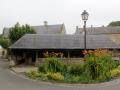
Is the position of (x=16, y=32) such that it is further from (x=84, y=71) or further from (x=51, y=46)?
(x=84, y=71)

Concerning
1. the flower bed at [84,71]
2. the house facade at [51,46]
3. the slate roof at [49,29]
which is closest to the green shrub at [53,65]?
the flower bed at [84,71]

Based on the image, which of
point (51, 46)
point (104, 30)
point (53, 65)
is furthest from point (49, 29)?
point (53, 65)

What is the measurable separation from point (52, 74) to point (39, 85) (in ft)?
8.56

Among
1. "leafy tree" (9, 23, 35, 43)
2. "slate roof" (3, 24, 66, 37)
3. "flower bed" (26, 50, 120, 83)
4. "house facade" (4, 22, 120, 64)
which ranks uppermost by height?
"slate roof" (3, 24, 66, 37)

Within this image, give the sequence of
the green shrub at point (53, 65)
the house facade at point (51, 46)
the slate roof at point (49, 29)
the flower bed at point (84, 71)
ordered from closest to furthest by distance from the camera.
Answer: the flower bed at point (84, 71) → the green shrub at point (53, 65) → the house facade at point (51, 46) → the slate roof at point (49, 29)

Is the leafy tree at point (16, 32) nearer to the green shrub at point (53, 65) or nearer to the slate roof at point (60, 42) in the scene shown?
the slate roof at point (60, 42)

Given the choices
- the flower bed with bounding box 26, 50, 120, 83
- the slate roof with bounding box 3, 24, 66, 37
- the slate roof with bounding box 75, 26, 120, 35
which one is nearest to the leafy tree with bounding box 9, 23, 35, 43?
the slate roof with bounding box 3, 24, 66, 37

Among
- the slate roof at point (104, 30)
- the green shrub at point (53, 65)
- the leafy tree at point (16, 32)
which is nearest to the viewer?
the green shrub at point (53, 65)

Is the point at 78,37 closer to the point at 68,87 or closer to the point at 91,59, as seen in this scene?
the point at 91,59

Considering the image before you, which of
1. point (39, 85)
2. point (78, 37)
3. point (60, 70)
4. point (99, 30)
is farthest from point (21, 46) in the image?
point (99, 30)

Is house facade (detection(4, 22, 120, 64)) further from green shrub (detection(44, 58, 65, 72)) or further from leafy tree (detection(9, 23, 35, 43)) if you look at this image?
green shrub (detection(44, 58, 65, 72))

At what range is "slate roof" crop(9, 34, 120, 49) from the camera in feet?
117

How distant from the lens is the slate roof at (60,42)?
117 feet

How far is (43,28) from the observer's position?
6800 cm
